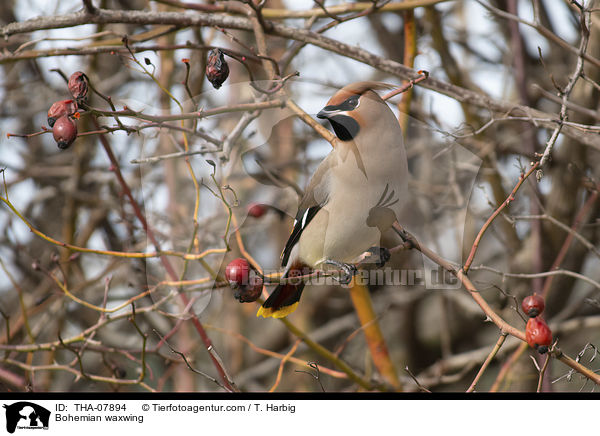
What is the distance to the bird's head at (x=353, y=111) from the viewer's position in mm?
832

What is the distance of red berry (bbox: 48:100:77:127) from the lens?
963mm

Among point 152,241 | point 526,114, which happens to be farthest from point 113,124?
point 526,114

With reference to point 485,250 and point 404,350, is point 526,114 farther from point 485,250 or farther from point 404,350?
point 404,350

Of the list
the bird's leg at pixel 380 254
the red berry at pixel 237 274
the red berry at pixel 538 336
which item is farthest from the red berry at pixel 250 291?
the red berry at pixel 538 336

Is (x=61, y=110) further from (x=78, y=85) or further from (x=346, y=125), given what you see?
(x=346, y=125)

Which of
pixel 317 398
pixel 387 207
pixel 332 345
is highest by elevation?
pixel 332 345

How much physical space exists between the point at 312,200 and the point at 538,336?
40cm

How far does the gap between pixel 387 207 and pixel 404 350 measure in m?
2.15

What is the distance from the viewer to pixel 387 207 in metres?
0.86

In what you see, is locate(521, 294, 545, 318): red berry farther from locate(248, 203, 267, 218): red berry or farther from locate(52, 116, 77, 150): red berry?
locate(52, 116, 77, 150): red berry
